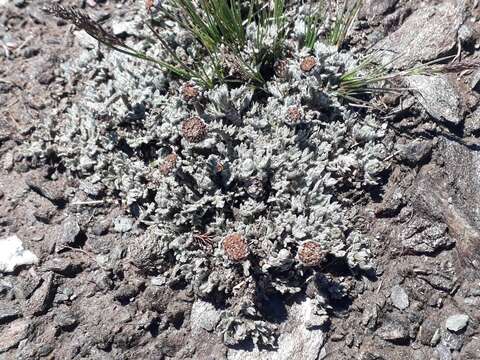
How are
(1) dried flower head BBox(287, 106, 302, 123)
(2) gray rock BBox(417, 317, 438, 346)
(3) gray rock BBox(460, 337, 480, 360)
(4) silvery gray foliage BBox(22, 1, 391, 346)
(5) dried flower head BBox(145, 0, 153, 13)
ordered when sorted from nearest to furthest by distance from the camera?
(3) gray rock BBox(460, 337, 480, 360) < (2) gray rock BBox(417, 317, 438, 346) < (4) silvery gray foliage BBox(22, 1, 391, 346) < (1) dried flower head BBox(287, 106, 302, 123) < (5) dried flower head BBox(145, 0, 153, 13)

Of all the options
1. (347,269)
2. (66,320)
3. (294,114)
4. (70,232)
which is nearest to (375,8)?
(294,114)

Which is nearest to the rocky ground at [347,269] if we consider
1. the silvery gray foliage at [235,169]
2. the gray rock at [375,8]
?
the silvery gray foliage at [235,169]

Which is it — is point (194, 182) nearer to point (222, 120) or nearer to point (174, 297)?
point (222, 120)

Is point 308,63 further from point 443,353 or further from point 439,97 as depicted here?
point 443,353

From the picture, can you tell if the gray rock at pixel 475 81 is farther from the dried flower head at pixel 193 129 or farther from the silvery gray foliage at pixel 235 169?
the dried flower head at pixel 193 129

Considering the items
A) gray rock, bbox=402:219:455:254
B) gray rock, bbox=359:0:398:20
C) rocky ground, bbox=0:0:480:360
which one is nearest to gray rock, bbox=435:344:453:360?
rocky ground, bbox=0:0:480:360

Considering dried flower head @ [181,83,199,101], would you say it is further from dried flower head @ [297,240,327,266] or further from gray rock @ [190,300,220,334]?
gray rock @ [190,300,220,334]

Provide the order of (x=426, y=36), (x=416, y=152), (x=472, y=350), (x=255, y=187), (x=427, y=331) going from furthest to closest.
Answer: (x=426, y=36) → (x=416, y=152) → (x=255, y=187) → (x=427, y=331) → (x=472, y=350)
